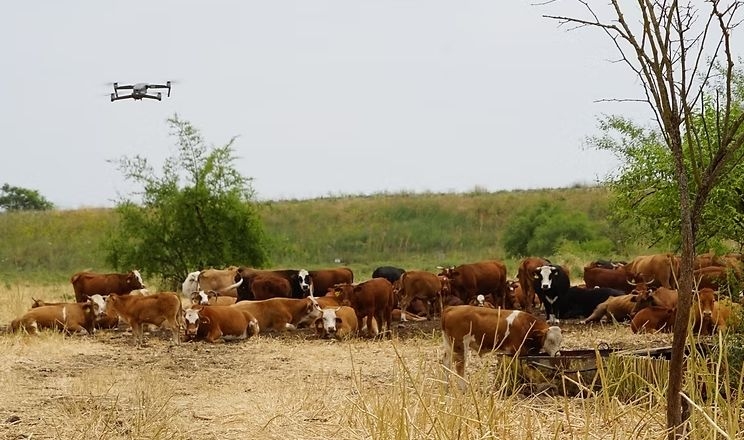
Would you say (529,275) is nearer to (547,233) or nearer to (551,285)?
(551,285)

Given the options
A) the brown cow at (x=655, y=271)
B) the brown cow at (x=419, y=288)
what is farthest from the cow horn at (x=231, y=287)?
the brown cow at (x=655, y=271)

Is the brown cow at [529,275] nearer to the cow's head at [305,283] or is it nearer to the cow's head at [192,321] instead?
the cow's head at [305,283]

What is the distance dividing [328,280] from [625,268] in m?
7.10

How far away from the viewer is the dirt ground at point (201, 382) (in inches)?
299

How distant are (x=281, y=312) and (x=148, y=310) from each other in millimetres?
2520

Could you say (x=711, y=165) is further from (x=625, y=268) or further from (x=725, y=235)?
(x=625, y=268)

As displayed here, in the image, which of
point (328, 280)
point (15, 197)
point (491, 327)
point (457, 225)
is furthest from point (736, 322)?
point (15, 197)

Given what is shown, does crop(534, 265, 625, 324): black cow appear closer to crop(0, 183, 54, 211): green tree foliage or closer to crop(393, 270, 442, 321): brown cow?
crop(393, 270, 442, 321): brown cow

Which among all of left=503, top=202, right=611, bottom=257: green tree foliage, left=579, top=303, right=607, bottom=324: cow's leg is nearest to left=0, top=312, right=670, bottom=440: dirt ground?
left=579, top=303, right=607, bottom=324: cow's leg

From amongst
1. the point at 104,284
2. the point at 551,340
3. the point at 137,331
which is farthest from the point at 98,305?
the point at 551,340

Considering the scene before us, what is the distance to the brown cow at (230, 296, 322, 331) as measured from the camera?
18859 mm

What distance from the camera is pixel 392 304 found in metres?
18.8

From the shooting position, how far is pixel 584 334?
1650 centimetres

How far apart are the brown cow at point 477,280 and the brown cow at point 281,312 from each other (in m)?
4.50
